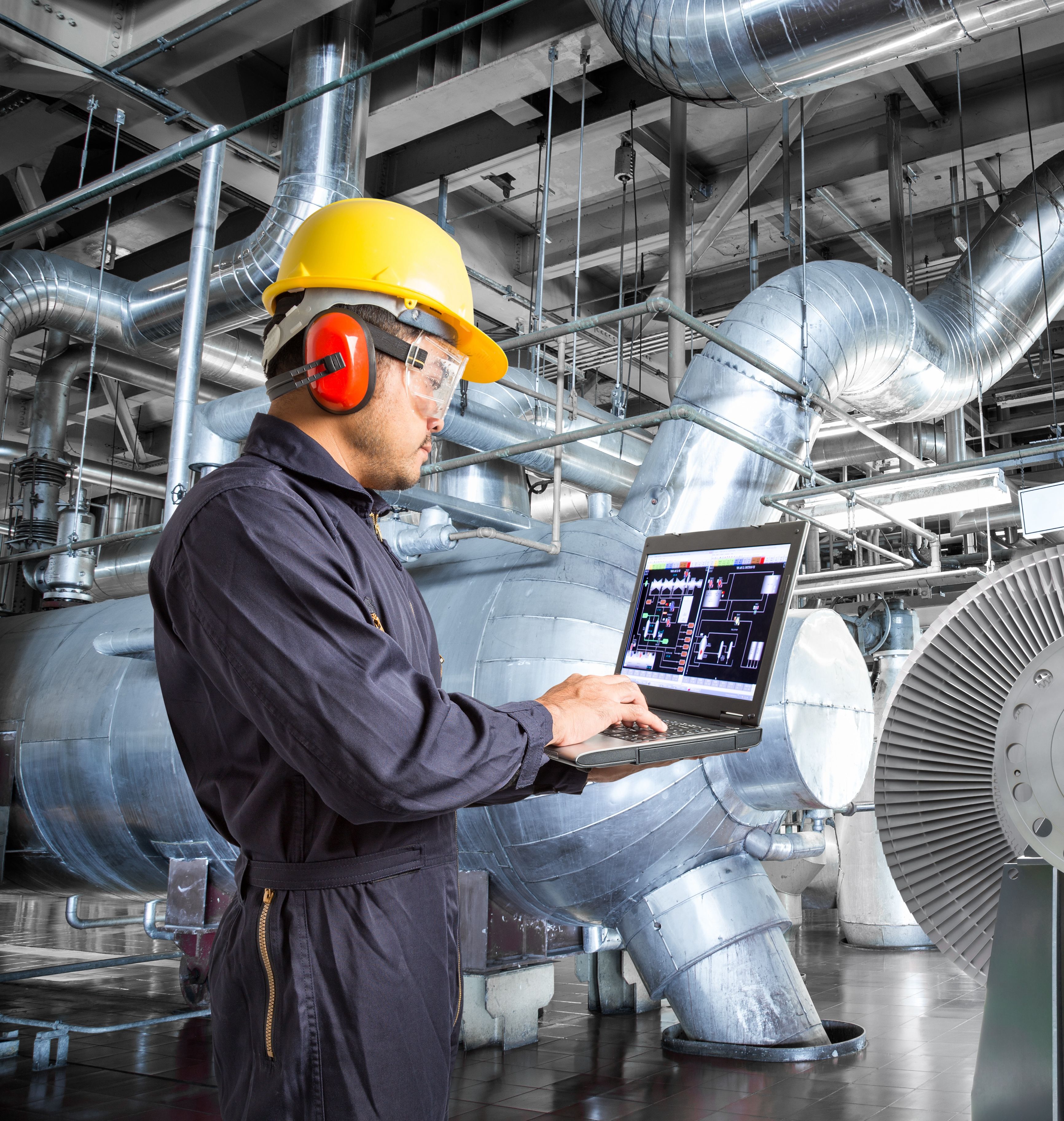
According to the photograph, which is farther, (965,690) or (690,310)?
(690,310)

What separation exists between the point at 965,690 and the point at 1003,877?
351mm

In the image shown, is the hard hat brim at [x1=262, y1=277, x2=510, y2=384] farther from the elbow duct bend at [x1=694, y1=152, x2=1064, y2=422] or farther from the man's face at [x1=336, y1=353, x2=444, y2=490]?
the elbow duct bend at [x1=694, y1=152, x2=1064, y2=422]

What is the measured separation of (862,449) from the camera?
25.8ft

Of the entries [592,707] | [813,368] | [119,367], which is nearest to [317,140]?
[813,368]

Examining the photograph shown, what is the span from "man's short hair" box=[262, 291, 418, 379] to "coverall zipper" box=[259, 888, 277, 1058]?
68cm

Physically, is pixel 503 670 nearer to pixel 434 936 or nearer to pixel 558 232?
pixel 434 936

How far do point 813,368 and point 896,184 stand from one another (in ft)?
7.18

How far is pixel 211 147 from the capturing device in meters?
4.86

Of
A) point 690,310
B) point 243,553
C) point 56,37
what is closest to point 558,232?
point 690,310

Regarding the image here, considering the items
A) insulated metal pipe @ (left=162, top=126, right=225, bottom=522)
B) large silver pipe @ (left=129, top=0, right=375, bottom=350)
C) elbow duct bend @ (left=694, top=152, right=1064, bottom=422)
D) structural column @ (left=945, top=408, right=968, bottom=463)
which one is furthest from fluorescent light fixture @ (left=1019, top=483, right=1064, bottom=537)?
structural column @ (left=945, top=408, right=968, bottom=463)

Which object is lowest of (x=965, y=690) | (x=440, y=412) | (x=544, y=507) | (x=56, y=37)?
(x=965, y=690)

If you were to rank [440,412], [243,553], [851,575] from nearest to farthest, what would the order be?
[243,553], [440,412], [851,575]

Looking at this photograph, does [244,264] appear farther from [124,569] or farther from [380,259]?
[380,259]

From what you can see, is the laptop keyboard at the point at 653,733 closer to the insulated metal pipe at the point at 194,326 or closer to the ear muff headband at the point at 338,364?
the ear muff headband at the point at 338,364
